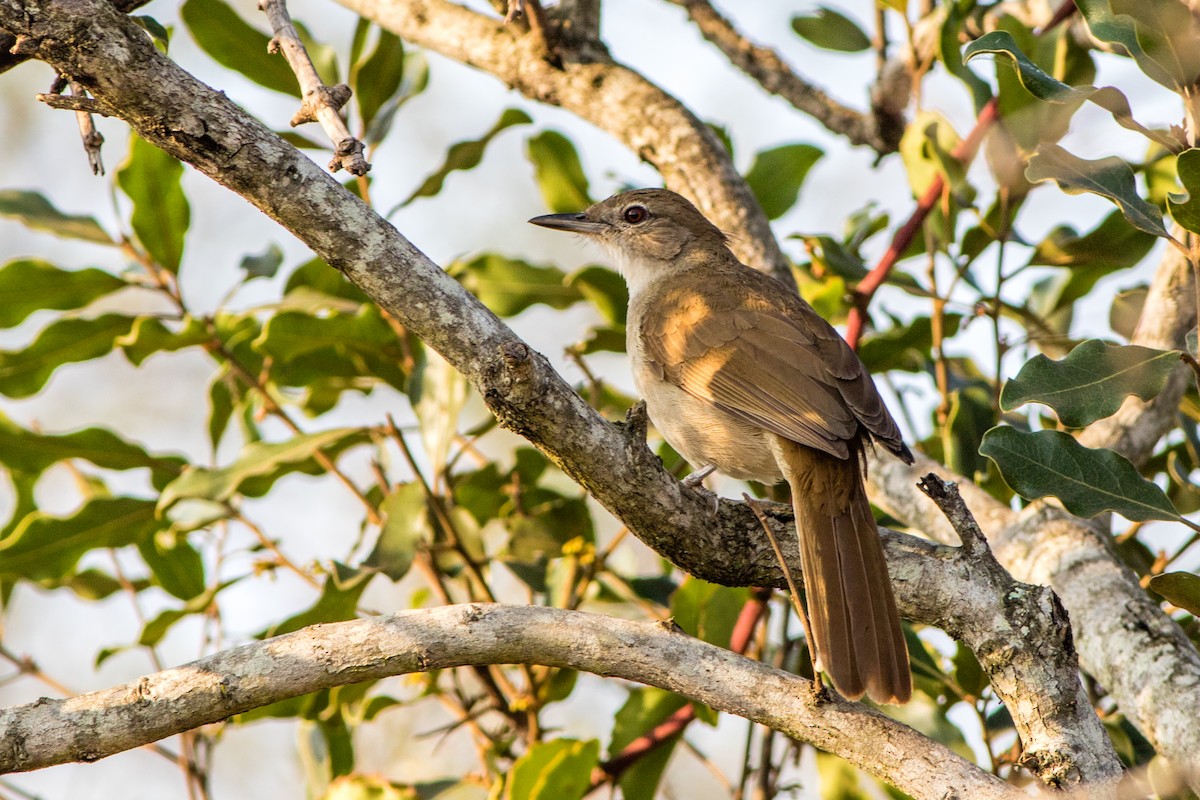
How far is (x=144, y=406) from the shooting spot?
33.8 feet

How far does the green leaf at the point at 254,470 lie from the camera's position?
12.3ft

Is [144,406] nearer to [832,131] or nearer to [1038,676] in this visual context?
[832,131]

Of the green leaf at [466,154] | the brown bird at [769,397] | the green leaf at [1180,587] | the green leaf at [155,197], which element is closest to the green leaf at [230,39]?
the green leaf at [155,197]

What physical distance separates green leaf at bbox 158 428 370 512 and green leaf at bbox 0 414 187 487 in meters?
0.32

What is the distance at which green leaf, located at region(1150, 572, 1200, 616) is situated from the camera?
2695mm

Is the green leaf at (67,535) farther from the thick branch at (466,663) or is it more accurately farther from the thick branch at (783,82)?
the thick branch at (783,82)

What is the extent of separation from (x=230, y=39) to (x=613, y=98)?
1.43m

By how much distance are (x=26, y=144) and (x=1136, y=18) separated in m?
10.3

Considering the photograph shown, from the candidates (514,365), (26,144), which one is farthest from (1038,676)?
(26,144)

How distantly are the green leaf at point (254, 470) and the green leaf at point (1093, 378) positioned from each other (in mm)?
2132

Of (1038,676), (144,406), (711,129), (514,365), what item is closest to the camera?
(514,365)

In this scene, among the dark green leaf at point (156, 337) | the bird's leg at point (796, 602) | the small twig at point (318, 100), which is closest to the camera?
the small twig at point (318, 100)

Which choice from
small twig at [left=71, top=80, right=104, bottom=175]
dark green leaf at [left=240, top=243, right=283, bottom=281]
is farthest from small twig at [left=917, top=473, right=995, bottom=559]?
dark green leaf at [left=240, top=243, right=283, bottom=281]

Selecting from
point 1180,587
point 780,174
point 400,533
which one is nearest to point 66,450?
point 400,533
